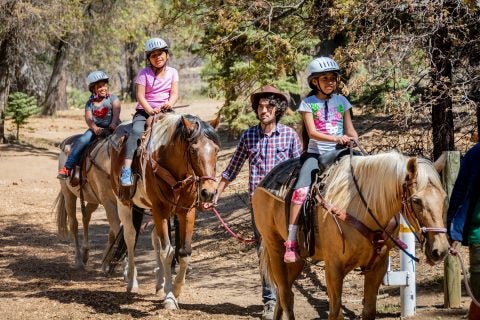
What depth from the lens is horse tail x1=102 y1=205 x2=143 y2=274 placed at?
34.0 ft

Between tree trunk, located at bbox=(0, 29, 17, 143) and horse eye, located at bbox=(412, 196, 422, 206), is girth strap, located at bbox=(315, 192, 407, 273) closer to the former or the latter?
horse eye, located at bbox=(412, 196, 422, 206)

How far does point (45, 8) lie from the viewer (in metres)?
23.5

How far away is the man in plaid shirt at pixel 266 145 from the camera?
8.12 m

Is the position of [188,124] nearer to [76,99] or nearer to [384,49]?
[384,49]

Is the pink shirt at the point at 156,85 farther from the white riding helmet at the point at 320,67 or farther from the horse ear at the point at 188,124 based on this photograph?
the white riding helmet at the point at 320,67

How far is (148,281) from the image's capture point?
11281mm

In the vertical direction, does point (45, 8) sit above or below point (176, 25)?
above

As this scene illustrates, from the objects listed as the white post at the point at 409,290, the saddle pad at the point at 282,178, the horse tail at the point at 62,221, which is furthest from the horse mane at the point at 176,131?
the horse tail at the point at 62,221

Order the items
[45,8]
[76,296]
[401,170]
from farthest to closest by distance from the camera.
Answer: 1. [45,8]
2. [76,296]
3. [401,170]

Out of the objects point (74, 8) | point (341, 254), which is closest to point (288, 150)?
point (341, 254)

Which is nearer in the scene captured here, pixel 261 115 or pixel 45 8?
pixel 261 115

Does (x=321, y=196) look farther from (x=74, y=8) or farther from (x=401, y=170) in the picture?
(x=74, y=8)

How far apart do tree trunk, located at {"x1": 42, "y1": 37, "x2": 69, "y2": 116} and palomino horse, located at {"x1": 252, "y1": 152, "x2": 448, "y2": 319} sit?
2802 centimetres

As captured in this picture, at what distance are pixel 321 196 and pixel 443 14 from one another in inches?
140
